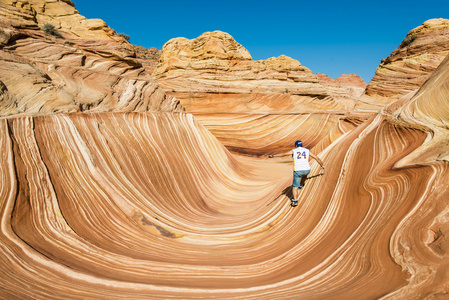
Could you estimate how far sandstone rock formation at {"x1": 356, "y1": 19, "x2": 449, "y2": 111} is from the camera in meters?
14.4

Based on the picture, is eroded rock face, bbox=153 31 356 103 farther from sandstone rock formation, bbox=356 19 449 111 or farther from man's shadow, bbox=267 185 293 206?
man's shadow, bbox=267 185 293 206

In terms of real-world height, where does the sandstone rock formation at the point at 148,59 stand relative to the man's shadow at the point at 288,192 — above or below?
above

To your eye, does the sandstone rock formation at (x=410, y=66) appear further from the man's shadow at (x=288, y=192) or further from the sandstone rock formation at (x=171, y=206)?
the man's shadow at (x=288, y=192)

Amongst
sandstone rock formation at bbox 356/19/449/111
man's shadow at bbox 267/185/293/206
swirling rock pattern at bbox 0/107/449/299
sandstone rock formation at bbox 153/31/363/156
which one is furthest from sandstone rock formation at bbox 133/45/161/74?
man's shadow at bbox 267/185/293/206

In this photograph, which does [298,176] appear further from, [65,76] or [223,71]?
[223,71]

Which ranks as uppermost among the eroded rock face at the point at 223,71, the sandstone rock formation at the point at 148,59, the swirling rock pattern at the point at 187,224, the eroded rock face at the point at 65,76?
the sandstone rock formation at the point at 148,59

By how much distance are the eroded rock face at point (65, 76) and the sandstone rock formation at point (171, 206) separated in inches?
1.6

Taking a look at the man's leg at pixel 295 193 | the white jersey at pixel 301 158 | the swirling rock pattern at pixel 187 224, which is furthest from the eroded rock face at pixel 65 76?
the man's leg at pixel 295 193

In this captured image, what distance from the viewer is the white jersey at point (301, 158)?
519cm

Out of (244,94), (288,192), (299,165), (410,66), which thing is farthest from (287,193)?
(410,66)

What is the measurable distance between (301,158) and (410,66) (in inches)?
535

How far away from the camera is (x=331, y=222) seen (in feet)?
14.3

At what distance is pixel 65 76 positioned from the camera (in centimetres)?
681

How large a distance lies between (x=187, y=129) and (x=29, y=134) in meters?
4.84
